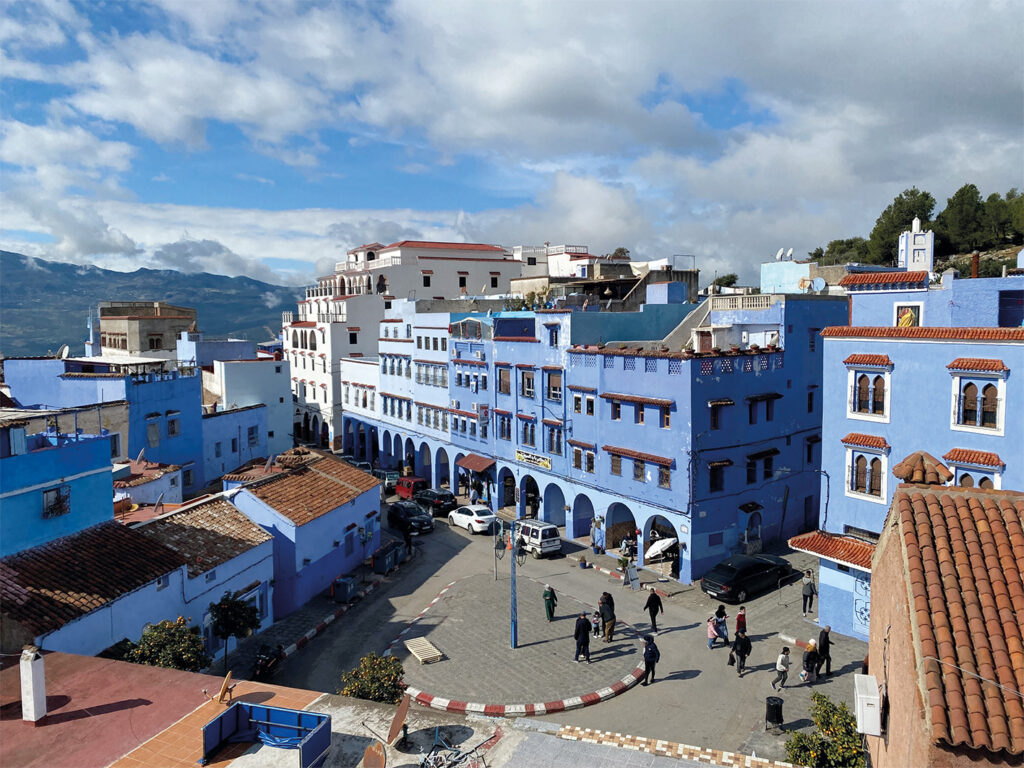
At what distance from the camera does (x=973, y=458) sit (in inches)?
786

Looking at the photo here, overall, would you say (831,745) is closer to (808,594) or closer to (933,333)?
(808,594)

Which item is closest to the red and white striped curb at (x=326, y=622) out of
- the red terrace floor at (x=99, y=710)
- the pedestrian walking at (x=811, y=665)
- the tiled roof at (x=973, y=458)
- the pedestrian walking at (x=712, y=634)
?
the red terrace floor at (x=99, y=710)

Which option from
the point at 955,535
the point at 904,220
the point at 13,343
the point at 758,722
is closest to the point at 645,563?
the point at 758,722

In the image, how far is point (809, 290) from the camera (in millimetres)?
34500

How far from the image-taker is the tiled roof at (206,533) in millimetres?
21953

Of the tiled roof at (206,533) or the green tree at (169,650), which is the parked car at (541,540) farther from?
the green tree at (169,650)

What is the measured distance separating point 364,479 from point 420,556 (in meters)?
4.39

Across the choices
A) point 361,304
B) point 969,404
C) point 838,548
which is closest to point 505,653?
point 838,548

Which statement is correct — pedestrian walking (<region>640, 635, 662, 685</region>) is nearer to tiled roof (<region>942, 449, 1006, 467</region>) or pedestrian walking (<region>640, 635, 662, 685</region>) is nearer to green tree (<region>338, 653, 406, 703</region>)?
green tree (<region>338, 653, 406, 703</region>)

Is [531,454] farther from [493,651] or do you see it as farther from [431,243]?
[431,243]

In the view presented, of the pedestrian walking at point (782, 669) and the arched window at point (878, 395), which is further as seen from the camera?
the arched window at point (878, 395)

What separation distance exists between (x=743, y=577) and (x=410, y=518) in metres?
17.4

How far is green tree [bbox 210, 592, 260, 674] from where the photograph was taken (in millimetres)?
20688

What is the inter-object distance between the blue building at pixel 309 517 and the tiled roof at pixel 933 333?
65.2 feet
